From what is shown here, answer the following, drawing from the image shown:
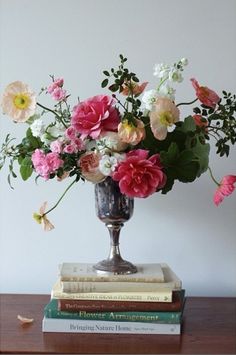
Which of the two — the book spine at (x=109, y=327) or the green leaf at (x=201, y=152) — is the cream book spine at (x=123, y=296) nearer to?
the book spine at (x=109, y=327)

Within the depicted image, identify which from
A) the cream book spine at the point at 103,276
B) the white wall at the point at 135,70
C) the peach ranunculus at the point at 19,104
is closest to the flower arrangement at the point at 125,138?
the peach ranunculus at the point at 19,104

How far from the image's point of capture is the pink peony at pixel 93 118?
3.45 ft

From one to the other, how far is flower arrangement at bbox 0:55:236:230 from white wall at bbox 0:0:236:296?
0.30m

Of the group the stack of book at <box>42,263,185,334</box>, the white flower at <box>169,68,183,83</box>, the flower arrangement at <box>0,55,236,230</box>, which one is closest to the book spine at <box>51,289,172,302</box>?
the stack of book at <box>42,263,185,334</box>

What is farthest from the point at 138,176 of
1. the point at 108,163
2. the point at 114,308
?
the point at 114,308

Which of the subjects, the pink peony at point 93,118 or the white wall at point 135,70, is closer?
the pink peony at point 93,118

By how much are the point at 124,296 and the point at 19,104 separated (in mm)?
426

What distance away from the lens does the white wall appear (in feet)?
4.62

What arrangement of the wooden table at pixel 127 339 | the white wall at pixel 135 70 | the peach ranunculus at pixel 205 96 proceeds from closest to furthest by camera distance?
the wooden table at pixel 127 339
the peach ranunculus at pixel 205 96
the white wall at pixel 135 70

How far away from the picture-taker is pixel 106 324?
1.09 meters

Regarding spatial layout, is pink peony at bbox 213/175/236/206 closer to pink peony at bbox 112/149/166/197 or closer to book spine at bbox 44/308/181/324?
pink peony at bbox 112/149/166/197

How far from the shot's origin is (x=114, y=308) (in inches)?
42.8

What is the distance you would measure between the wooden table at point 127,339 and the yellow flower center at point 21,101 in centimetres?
44

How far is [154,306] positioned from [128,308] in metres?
0.05
